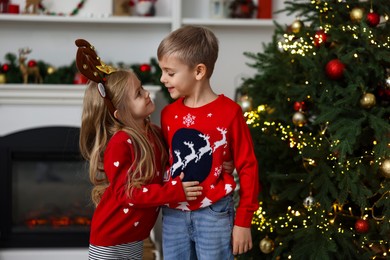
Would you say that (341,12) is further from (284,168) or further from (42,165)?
(42,165)

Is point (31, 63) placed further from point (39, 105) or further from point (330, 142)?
point (330, 142)

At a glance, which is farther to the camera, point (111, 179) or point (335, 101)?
point (335, 101)

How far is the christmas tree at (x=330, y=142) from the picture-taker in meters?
2.40

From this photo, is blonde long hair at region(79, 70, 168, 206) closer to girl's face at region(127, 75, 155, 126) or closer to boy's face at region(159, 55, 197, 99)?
girl's face at region(127, 75, 155, 126)

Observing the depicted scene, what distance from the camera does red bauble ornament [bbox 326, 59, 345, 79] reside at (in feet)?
8.09

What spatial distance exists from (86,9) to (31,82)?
1.74ft

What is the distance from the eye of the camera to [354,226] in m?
2.59

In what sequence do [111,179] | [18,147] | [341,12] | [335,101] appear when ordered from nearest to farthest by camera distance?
1. [111,179]
2. [335,101]
3. [341,12]
4. [18,147]

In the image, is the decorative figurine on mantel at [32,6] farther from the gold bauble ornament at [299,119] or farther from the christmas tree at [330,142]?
the gold bauble ornament at [299,119]

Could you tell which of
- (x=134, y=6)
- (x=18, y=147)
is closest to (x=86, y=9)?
(x=134, y=6)

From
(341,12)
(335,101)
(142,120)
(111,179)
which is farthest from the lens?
(341,12)

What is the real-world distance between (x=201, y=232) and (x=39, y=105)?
6.88 feet

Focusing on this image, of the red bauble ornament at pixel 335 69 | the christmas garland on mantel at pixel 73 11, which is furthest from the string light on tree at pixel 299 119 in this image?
the christmas garland on mantel at pixel 73 11

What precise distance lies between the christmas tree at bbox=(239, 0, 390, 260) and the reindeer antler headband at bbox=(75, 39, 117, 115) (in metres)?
0.75
